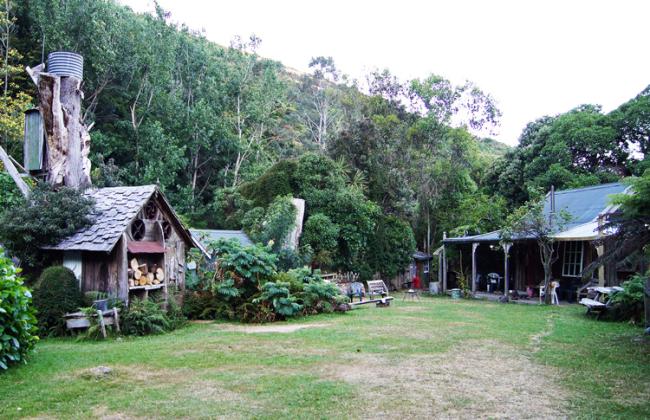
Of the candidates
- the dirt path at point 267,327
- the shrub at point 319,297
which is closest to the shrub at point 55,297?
the dirt path at point 267,327

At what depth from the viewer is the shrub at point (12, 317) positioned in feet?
24.8

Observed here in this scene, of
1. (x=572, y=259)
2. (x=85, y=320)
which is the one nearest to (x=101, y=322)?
(x=85, y=320)

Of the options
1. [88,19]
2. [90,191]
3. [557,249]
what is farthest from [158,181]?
[557,249]

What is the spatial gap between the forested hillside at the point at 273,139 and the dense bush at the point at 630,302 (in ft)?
40.2

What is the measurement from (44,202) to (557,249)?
19.5 meters

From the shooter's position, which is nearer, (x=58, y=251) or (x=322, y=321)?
(x=58, y=251)

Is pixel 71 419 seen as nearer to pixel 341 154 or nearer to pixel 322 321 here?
pixel 322 321

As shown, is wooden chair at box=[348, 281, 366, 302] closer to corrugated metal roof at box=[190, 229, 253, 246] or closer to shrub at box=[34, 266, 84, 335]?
corrugated metal roof at box=[190, 229, 253, 246]

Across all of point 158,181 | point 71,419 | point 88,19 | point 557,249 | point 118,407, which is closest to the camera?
point 71,419

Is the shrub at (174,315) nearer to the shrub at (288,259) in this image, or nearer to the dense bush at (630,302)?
the shrub at (288,259)

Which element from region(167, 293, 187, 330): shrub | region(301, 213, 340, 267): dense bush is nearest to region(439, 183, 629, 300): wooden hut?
region(301, 213, 340, 267): dense bush

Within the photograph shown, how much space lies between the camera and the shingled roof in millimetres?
12430

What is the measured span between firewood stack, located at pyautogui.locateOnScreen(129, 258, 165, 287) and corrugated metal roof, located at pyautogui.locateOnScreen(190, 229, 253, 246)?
3684mm

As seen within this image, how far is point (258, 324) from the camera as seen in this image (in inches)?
564
